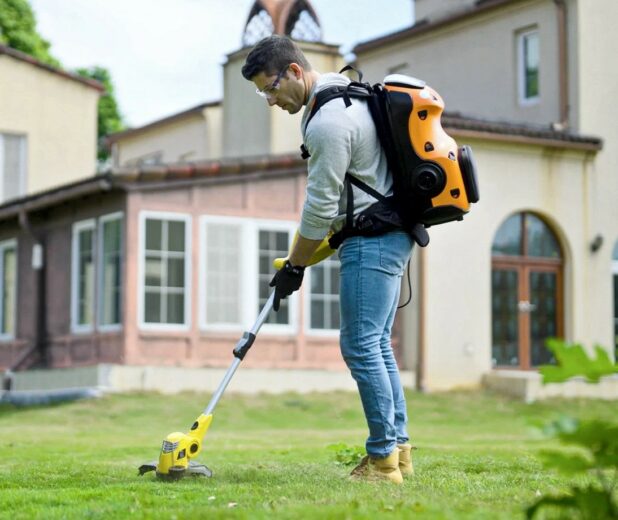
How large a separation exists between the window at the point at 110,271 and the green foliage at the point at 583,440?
1638 centimetres

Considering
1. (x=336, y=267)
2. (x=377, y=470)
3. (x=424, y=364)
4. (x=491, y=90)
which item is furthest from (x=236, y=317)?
(x=377, y=470)

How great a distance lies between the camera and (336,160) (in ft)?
19.0

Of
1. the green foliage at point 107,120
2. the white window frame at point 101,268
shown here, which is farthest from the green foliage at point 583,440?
the green foliage at point 107,120

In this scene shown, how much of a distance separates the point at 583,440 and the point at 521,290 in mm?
19346

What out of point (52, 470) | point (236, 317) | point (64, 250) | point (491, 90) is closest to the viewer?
point (52, 470)

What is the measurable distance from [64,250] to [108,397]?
3.99 meters

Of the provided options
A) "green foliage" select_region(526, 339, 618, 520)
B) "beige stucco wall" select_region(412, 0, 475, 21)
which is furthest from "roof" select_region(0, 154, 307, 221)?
"green foliage" select_region(526, 339, 618, 520)

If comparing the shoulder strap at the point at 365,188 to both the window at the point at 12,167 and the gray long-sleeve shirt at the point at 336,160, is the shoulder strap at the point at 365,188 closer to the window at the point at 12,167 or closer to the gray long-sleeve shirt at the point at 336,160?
the gray long-sleeve shirt at the point at 336,160

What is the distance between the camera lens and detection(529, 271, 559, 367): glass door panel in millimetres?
22641

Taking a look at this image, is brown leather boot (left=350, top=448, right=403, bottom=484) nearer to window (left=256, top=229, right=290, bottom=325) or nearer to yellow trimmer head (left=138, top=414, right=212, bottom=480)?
yellow trimmer head (left=138, top=414, right=212, bottom=480)

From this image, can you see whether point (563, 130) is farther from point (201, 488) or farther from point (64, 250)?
point (201, 488)

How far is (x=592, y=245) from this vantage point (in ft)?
75.6

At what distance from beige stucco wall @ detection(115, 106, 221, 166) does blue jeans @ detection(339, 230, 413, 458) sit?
23221 millimetres

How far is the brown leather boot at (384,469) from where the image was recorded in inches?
233
